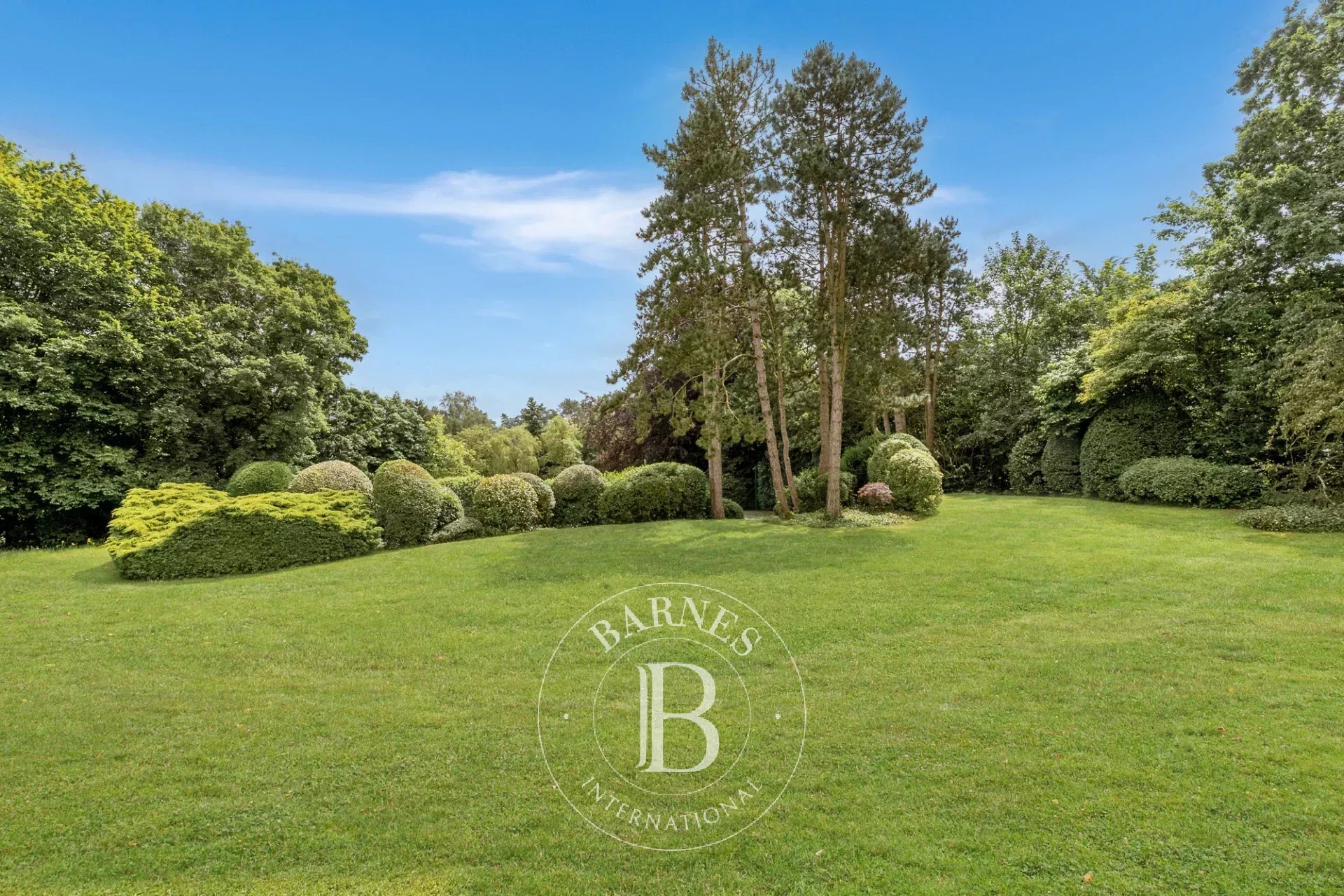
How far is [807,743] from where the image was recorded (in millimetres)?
4285

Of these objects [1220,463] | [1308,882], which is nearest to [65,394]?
[1308,882]

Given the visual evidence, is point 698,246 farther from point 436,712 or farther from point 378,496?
point 436,712

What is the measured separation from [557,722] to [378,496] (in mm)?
9391

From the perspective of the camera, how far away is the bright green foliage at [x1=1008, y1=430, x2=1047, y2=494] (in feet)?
66.9

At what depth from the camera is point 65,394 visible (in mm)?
14000

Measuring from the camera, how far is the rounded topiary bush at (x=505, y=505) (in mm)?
13586

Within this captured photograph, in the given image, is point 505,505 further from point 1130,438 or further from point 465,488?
point 1130,438

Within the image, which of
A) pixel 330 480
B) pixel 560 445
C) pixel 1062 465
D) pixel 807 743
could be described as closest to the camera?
pixel 807 743

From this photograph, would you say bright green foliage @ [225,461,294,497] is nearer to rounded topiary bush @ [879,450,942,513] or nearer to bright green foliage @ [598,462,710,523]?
bright green foliage @ [598,462,710,523]

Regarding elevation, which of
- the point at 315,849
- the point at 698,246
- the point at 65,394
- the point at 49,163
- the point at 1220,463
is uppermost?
the point at 49,163

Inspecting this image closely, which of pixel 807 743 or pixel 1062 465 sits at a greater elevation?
pixel 1062 465

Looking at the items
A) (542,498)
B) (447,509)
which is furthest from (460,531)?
(542,498)

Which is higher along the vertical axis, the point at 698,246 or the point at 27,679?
the point at 698,246

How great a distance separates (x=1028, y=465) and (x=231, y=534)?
21.7 m
